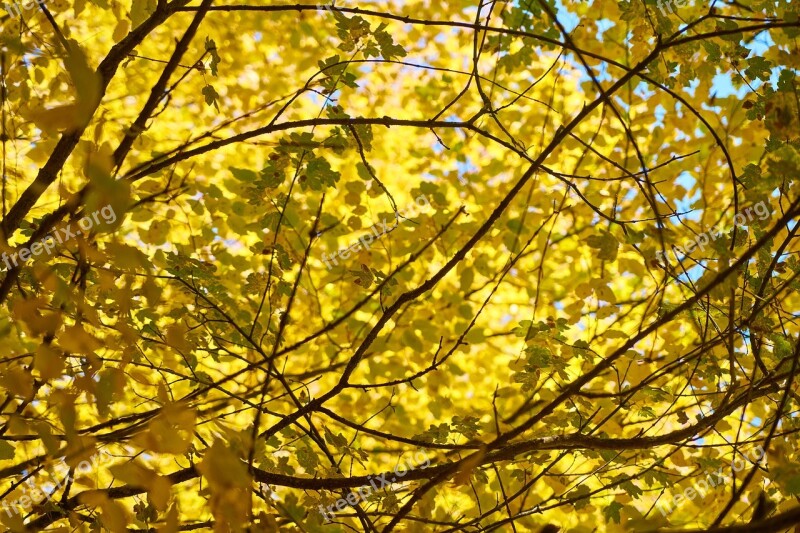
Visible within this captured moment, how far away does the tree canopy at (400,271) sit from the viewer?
162 centimetres

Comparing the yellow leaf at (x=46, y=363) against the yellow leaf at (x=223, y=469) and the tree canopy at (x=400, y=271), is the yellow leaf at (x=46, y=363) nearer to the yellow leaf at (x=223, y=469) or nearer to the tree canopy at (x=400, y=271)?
the tree canopy at (x=400, y=271)

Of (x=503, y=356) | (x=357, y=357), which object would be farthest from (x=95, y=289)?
(x=503, y=356)

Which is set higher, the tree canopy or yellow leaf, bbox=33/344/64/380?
the tree canopy

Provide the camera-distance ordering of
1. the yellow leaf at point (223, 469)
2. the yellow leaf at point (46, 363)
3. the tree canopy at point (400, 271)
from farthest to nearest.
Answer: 1. the tree canopy at point (400, 271)
2. the yellow leaf at point (46, 363)
3. the yellow leaf at point (223, 469)

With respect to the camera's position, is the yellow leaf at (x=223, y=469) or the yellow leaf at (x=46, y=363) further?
the yellow leaf at (x=46, y=363)

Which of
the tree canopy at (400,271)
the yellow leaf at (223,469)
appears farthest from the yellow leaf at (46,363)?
the yellow leaf at (223,469)

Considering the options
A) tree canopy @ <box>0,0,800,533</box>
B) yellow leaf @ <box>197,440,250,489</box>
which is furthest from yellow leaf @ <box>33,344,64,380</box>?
yellow leaf @ <box>197,440,250,489</box>

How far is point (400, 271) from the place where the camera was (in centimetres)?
338

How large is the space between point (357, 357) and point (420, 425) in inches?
89.4

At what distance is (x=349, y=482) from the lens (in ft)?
5.27

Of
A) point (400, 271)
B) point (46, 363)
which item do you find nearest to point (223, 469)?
point (46, 363)

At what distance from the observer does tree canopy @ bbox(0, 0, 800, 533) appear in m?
1.62

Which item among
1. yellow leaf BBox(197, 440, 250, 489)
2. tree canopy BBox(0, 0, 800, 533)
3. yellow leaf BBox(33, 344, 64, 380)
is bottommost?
yellow leaf BBox(197, 440, 250, 489)

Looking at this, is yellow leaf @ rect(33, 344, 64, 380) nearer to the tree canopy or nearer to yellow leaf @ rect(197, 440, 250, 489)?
the tree canopy
